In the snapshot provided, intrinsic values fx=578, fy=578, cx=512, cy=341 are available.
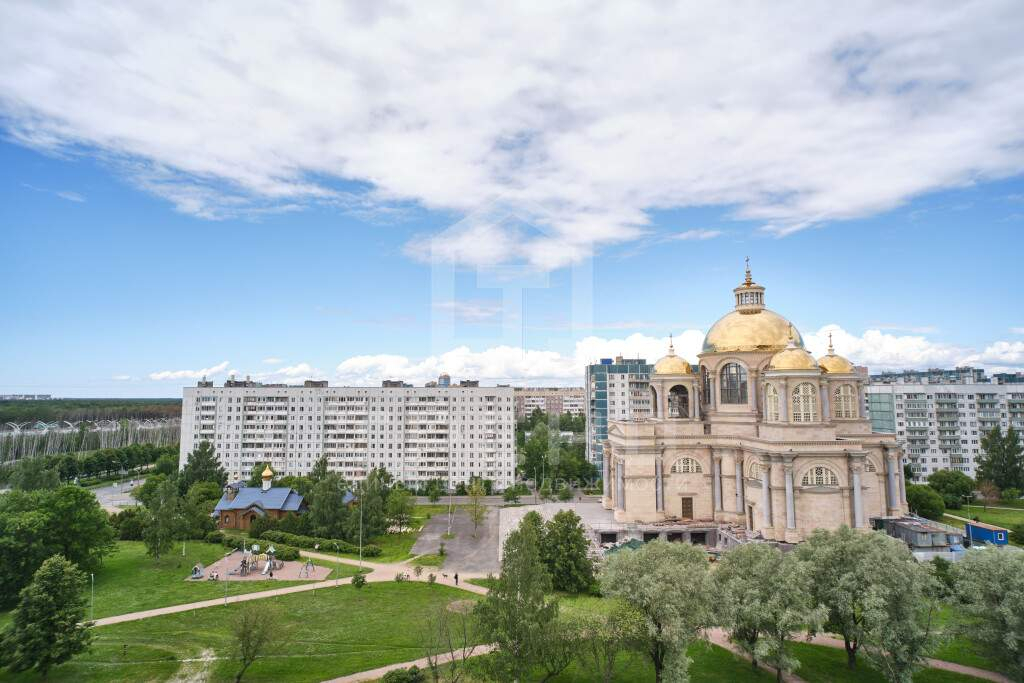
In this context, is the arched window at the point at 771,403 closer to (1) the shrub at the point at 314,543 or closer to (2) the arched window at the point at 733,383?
(2) the arched window at the point at 733,383

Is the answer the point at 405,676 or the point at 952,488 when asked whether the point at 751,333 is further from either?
the point at 405,676

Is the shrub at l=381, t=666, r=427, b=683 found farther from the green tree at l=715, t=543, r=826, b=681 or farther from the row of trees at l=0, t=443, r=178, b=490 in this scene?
the row of trees at l=0, t=443, r=178, b=490

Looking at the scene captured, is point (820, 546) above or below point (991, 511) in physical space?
above

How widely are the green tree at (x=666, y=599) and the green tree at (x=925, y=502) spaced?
37.7m

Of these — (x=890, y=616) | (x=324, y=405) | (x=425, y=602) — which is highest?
(x=324, y=405)

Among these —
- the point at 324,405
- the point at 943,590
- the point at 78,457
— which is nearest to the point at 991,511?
the point at 943,590

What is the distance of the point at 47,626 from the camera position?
72.0 feet

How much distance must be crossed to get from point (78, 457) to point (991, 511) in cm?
11071

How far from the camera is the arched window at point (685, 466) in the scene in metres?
45.9

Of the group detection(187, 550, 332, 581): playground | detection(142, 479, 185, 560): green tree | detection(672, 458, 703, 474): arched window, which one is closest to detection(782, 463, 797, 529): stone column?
detection(672, 458, 703, 474): arched window

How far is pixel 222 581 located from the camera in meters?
35.9

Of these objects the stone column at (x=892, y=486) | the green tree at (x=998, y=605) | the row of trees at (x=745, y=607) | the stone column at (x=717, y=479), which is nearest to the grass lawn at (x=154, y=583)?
the row of trees at (x=745, y=607)

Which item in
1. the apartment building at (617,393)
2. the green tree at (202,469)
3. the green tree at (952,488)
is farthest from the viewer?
the apartment building at (617,393)

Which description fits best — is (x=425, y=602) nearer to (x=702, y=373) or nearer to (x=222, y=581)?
(x=222, y=581)
